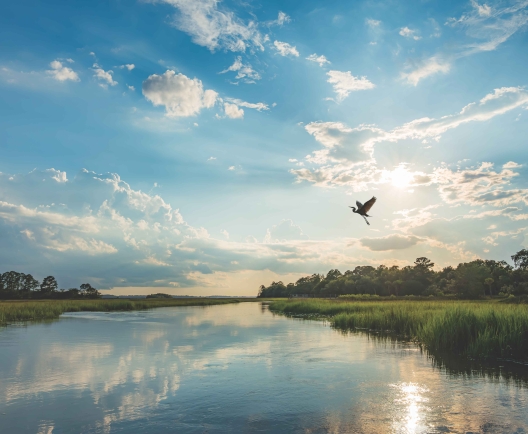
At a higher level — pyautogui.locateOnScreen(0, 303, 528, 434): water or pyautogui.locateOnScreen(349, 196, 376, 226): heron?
pyautogui.locateOnScreen(349, 196, 376, 226): heron

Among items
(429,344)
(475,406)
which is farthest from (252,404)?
(429,344)

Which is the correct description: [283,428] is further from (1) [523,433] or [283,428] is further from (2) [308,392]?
(1) [523,433]

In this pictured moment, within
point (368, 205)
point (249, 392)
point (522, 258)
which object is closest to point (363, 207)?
point (368, 205)

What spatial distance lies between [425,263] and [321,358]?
140896mm

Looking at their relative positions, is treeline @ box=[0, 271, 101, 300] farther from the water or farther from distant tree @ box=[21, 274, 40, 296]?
the water

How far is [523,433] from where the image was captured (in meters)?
8.70

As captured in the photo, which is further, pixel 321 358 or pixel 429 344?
pixel 429 344

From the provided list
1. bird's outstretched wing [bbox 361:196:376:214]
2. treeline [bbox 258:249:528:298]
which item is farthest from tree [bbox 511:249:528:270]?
bird's outstretched wing [bbox 361:196:376:214]

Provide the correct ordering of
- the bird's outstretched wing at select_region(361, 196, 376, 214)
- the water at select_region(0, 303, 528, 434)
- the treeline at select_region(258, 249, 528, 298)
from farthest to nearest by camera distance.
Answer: the treeline at select_region(258, 249, 528, 298)
the bird's outstretched wing at select_region(361, 196, 376, 214)
the water at select_region(0, 303, 528, 434)

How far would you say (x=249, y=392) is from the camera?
40.4 feet

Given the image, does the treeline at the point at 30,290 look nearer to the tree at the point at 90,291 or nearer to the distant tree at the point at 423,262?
the tree at the point at 90,291

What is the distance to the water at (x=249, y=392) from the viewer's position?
9.45m

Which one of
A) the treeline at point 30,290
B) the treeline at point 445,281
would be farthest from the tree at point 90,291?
the treeline at point 445,281

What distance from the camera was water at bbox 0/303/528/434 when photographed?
945cm
